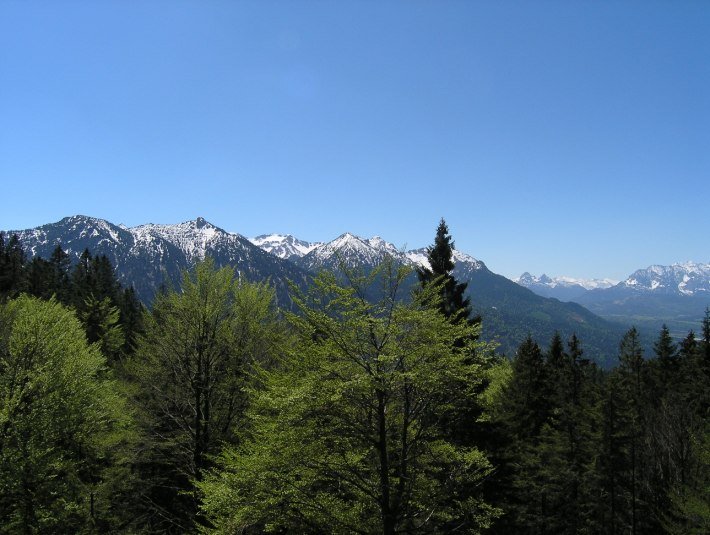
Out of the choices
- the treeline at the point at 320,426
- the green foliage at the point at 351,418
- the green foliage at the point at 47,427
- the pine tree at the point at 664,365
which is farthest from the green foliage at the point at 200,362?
the pine tree at the point at 664,365

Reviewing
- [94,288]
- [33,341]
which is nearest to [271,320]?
[33,341]

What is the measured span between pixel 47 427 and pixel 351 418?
1329 centimetres

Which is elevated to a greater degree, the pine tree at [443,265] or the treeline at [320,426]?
the pine tree at [443,265]

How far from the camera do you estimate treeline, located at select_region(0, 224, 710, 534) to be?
10078 mm

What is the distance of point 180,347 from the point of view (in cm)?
1669

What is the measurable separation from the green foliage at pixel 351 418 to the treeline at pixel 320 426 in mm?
56

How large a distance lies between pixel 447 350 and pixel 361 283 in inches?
107

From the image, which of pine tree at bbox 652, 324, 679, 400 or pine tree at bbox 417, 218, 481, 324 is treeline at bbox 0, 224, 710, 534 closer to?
pine tree at bbox 417, 218, 481, 324

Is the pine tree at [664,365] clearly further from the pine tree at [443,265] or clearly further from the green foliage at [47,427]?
the green foliage at [47,427]

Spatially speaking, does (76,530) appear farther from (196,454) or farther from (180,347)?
(180,347)

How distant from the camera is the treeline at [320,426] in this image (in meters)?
10.1

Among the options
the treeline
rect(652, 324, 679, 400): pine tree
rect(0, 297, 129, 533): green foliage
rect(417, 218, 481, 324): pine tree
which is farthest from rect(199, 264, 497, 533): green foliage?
rect(652, 324, 679, 400): pine tree

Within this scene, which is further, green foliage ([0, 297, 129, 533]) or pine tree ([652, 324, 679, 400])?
pine tree ([652, 324, 679, 400])

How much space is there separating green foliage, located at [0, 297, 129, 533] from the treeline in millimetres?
86
